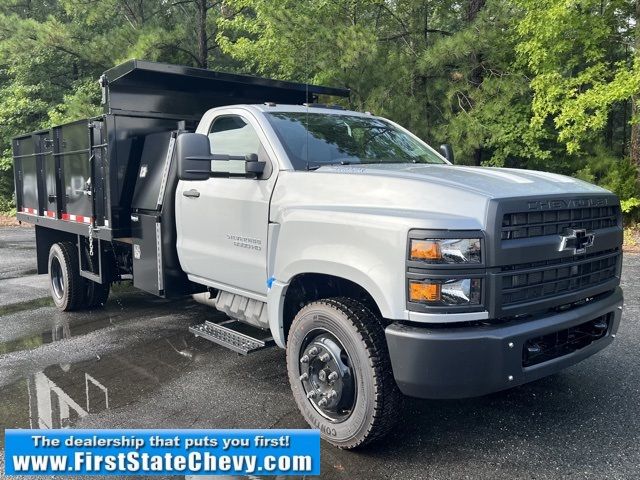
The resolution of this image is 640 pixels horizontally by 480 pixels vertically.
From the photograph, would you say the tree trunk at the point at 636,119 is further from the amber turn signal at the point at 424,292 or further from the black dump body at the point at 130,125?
the amber turn signal at the point at 424,292

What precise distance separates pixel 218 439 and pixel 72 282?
176 inches

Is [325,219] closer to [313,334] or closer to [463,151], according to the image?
[313,334]

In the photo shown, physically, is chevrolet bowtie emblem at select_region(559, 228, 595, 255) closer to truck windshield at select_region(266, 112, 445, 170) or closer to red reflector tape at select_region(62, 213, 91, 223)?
truck windshield at select_region(266, 112, 445, 170)

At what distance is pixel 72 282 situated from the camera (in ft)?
22.2

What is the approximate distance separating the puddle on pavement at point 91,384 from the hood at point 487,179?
2261mm

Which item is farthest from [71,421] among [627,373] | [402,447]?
[627,373]

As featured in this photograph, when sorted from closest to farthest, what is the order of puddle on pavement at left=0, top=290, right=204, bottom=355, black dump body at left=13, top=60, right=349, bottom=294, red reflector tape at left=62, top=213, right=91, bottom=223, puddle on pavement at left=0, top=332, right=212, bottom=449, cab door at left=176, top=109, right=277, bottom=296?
puddle on pavement at left=0, top=332, right=212, bottom=449
cab door at left=176, top=109, right=277, bottom=296
black dump body at left=13, top=60, right=349, bottom=294
puddle on pavement at left=0, top=290, right=204, bottom=355
red reflector tape at left=62, top=213, right=91, bottom=223

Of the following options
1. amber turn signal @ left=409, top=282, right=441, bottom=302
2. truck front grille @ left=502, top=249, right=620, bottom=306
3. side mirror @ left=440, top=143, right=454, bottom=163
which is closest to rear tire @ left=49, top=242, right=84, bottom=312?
side mirror @ left=440, top=143, right=454, bottom=163

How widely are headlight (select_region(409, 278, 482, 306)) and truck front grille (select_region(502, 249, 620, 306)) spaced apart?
180 mm

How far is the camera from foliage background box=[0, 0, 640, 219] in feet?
43.9

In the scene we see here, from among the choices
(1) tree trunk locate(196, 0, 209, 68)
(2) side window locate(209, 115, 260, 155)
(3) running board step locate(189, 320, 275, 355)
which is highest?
(1) tree trunk locate(196, 0, 209, 68)

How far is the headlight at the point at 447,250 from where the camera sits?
9.52 feet

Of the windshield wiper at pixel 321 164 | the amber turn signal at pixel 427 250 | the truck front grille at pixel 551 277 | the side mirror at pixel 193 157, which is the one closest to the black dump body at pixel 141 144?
the side mirror at pixel 193 157

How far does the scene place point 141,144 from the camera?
562 cm
